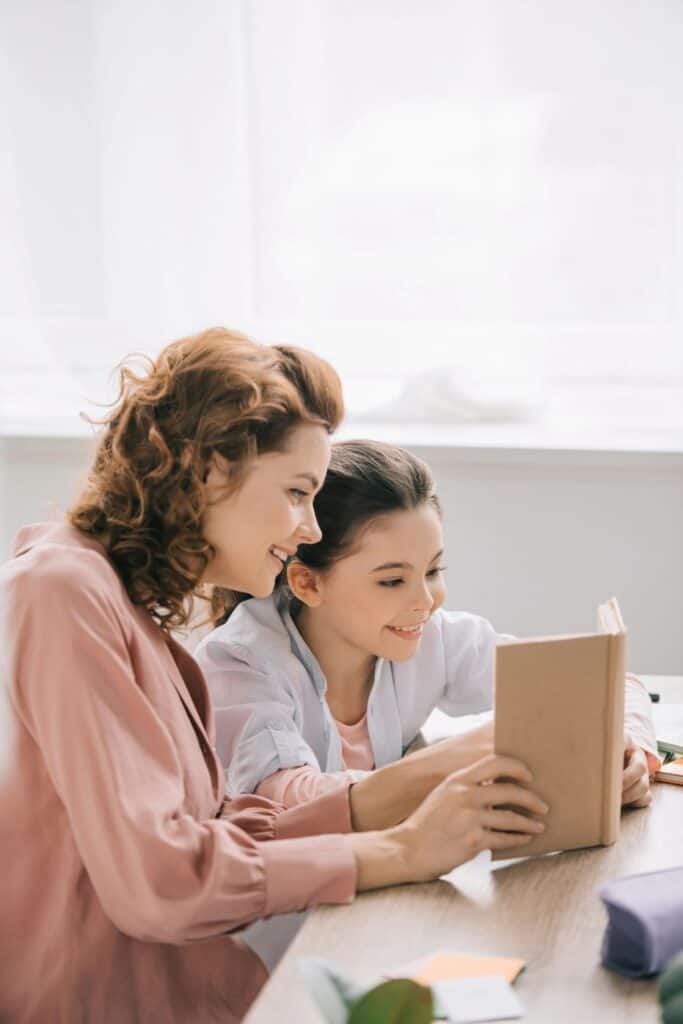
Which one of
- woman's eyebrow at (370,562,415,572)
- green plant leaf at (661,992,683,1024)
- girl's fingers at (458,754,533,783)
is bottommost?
woman's eyebrow at (370,562,415,572)

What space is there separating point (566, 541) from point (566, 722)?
1.71 m

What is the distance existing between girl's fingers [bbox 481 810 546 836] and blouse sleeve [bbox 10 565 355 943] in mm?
124

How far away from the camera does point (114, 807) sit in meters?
1.04

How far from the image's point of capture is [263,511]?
4.25 ft

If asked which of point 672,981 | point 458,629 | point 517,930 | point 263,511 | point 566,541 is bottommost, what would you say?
point 566,541

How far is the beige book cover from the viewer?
110cm

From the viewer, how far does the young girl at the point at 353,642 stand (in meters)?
1.54

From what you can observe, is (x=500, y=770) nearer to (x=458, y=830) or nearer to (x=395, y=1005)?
(x=458, y=830)

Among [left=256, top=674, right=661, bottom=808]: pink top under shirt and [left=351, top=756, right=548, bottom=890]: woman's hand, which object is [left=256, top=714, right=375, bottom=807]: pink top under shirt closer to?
[left=256, top=674, right=661, bottom=808]: pink top under shirt

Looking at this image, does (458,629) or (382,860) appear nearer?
(382,860)

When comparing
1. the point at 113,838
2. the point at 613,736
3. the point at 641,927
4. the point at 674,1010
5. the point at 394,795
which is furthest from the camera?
the point at 394,795

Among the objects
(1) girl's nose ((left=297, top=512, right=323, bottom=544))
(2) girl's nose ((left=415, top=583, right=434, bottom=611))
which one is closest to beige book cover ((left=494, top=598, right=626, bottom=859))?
(1) girl's nose ((left=297, top=512, right=323, bottom=544))

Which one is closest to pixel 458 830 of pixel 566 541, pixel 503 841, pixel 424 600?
pixel 503 841

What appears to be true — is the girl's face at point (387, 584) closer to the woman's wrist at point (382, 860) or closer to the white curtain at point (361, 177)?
the woman's wrist at point (382, 860)
